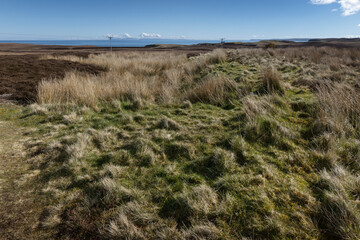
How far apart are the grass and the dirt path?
14 cm

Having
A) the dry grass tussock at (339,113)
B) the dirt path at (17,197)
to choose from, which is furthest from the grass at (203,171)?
the dirt path at (17,197)

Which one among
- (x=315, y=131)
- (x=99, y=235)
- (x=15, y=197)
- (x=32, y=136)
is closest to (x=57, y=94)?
(x=32, y=136)

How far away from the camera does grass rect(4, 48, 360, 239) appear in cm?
196

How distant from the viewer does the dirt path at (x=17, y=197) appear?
200 cm

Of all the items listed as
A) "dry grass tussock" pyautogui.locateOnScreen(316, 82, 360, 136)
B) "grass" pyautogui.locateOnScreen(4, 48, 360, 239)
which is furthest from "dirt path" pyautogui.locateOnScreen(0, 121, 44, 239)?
"dry grass tussock" pyautogui.locateOnScreen(316, 82, 360, 136)

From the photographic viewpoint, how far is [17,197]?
242cm

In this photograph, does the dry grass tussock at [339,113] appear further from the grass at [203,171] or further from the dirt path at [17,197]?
the dirt path at [17,197]

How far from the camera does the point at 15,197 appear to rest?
7.95 feet

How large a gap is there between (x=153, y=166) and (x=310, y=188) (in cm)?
210

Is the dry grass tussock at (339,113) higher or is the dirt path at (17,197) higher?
the dry grass tussock at (339,113)

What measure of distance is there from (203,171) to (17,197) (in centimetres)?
241

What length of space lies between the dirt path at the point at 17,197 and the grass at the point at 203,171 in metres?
0.14

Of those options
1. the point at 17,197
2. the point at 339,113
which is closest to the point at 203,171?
the point at 17,197

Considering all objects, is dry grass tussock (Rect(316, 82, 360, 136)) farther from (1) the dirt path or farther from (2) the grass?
(1) the dirt path
